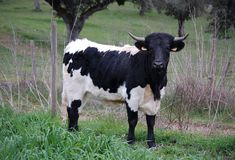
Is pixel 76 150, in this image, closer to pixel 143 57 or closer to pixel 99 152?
pixel 99 152

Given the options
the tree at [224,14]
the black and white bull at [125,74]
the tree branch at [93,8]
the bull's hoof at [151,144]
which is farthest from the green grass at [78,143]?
the tree branch at [93,8]

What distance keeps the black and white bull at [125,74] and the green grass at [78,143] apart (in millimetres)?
683

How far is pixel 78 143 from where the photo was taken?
616 cm

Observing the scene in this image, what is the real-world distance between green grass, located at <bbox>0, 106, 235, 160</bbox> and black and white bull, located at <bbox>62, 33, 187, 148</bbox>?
0.68m

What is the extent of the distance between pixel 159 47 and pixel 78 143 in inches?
84.6

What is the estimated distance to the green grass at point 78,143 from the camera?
19.4 feet

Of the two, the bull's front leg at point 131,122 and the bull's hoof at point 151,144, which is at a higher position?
the bull's front leg at point 131,122

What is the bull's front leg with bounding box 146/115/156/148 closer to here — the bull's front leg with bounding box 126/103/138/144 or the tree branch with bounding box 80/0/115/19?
the bull's front leg with bounding box 126/103/138/144

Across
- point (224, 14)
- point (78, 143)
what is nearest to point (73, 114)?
point (78, 143)

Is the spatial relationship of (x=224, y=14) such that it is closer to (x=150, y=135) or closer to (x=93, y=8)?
(x=93, y=8)

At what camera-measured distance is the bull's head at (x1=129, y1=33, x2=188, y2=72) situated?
741 centimetres

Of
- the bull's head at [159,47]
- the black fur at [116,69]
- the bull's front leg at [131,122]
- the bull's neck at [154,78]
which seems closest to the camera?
the bull's head at [159,47]

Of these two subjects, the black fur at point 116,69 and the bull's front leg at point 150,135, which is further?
the bull's front leg at point 150,135

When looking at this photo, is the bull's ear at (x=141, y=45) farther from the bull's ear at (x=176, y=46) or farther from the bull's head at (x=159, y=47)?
the bull's ear at (x=176, y=46)
